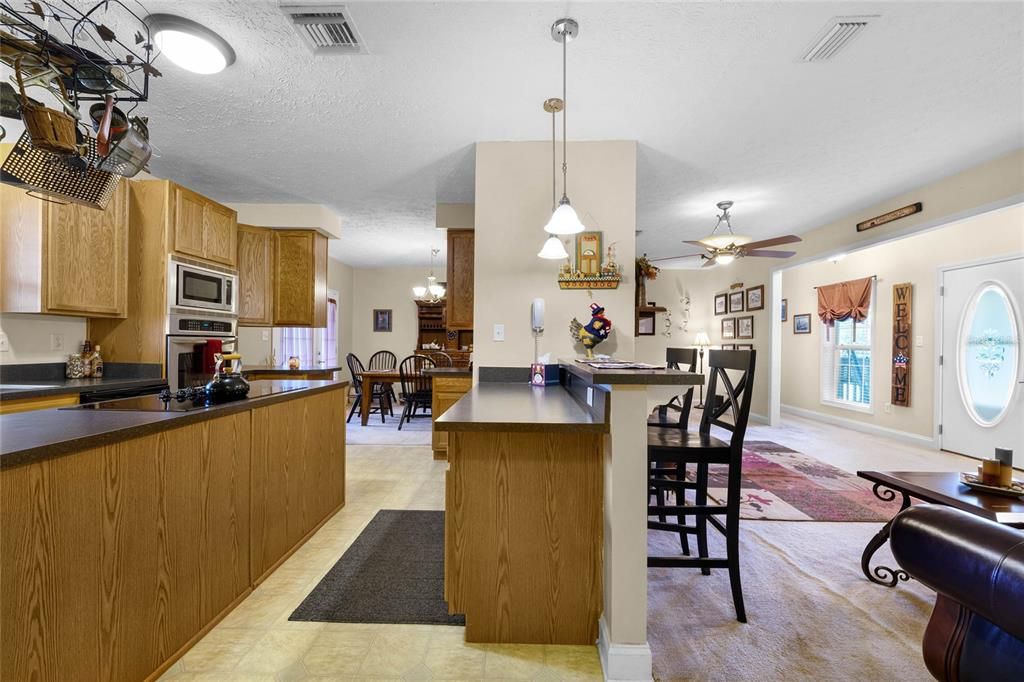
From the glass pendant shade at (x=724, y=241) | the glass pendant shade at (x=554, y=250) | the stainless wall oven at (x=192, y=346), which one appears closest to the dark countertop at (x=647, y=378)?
the glass pendant shade at (x=554, y=250)

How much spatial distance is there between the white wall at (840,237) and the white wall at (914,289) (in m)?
0.20

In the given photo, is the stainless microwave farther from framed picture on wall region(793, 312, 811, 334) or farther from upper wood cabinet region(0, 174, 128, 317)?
framed picture on wall region(793, 312, 811, 334)

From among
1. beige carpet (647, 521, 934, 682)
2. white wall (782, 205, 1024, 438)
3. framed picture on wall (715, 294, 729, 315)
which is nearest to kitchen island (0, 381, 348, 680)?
beige carpet (647, 521, 934, 682)

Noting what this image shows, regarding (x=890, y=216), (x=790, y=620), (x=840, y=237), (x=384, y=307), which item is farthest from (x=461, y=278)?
(x=384, y=307)

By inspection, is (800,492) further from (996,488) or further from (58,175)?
(58,175)

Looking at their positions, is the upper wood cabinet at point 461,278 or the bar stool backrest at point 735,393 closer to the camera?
the bar stool backrest at point 735,393

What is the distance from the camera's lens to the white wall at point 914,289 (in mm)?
4254

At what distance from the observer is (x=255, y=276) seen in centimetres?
450

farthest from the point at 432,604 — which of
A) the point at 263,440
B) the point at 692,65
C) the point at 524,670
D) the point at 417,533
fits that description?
the point at 692,65

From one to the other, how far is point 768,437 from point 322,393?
17.0ft

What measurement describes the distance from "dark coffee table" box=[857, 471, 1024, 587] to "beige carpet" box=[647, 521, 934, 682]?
0.07 m

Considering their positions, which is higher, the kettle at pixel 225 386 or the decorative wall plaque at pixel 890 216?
the decorative wall plaque at pixel 890 216

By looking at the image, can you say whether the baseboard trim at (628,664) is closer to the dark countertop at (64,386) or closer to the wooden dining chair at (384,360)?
the dark countertop at (64,386)

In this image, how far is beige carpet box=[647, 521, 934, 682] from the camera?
1536 mm
